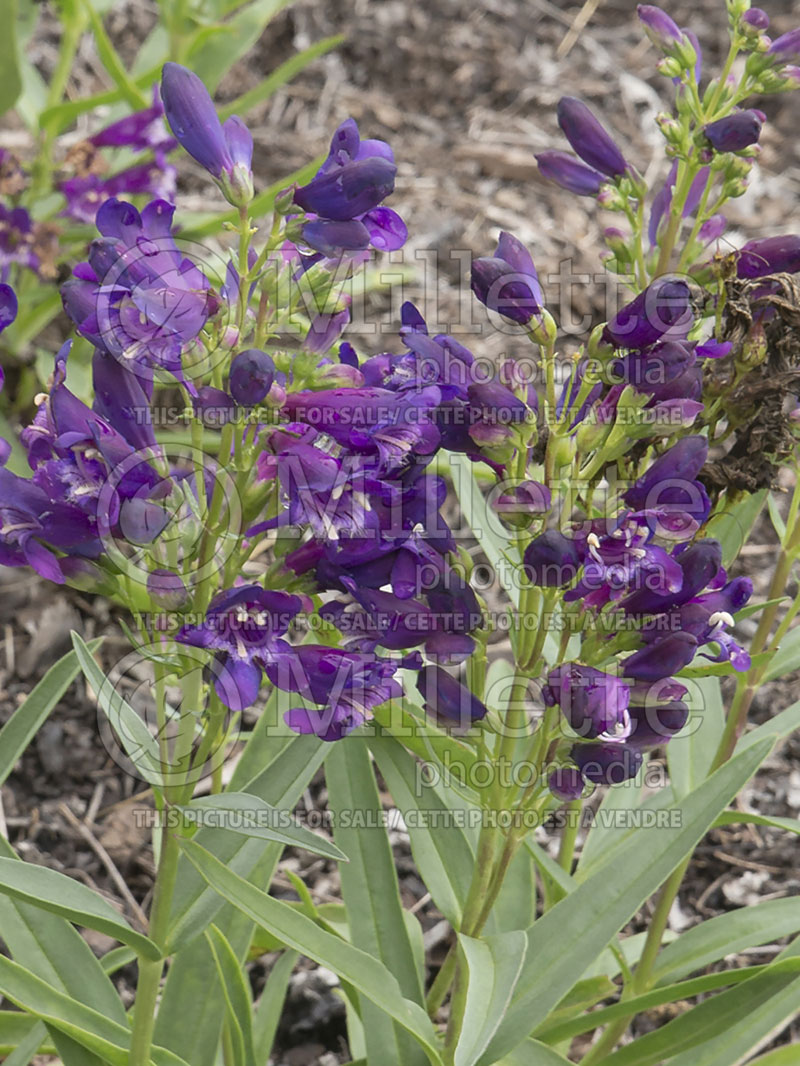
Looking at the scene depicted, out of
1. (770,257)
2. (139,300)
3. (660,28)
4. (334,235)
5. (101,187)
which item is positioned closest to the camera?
(139,300)

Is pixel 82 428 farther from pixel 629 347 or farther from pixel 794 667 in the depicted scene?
pixel 794 667

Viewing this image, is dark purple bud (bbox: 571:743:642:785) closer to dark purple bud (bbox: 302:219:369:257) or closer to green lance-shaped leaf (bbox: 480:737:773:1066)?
green lance-shaped leaf (bbox: 480:737:773:1066)

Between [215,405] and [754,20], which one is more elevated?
[754,20]

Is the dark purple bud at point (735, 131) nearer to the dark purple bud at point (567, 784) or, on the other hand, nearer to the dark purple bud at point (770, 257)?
the dark purple bud at point (770, 257)

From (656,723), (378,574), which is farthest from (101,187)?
(656,723)

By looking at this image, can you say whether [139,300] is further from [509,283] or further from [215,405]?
[509,283]

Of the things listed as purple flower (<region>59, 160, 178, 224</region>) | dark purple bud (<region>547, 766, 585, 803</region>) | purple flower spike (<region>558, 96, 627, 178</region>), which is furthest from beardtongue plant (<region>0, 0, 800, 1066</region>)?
purple flower (<region>59, 160, 178, 224</region>)

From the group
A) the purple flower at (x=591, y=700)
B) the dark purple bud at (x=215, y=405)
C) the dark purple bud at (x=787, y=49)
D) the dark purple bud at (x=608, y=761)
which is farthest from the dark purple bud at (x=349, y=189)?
the dark purple bud at (x=787, y=49)

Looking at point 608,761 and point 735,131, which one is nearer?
point 608,761
